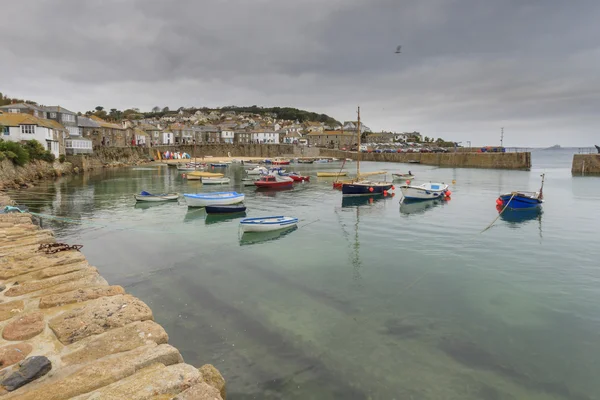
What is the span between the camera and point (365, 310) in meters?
12.9

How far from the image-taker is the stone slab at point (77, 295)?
29.4 ft

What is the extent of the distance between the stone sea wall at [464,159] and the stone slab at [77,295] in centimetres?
10417

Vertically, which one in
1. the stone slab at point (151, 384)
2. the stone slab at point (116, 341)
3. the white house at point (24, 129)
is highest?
the white house at point (24, 129)

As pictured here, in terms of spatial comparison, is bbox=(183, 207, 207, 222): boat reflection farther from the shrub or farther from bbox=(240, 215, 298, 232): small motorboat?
the shrub

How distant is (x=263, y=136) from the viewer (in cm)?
15925

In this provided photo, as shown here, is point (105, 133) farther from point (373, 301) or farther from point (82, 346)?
point (82, 346)

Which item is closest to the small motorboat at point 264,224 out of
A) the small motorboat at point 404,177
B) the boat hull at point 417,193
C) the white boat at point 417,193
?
the white boat at point 417,193

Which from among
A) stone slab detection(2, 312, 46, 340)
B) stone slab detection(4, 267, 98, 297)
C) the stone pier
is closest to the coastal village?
stone slab detection(4, 267, 98, 297)

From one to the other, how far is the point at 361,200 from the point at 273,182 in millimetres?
13735

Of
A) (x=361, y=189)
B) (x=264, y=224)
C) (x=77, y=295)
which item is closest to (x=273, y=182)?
(x=361, y=189)

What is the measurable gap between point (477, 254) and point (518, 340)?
9696mm

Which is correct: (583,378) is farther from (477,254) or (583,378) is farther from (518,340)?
(477,254)

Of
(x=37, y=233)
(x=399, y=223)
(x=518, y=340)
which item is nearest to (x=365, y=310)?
(x=518, y=340)

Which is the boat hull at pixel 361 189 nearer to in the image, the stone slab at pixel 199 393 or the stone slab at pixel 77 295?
the stone slab at pixel 77 295
